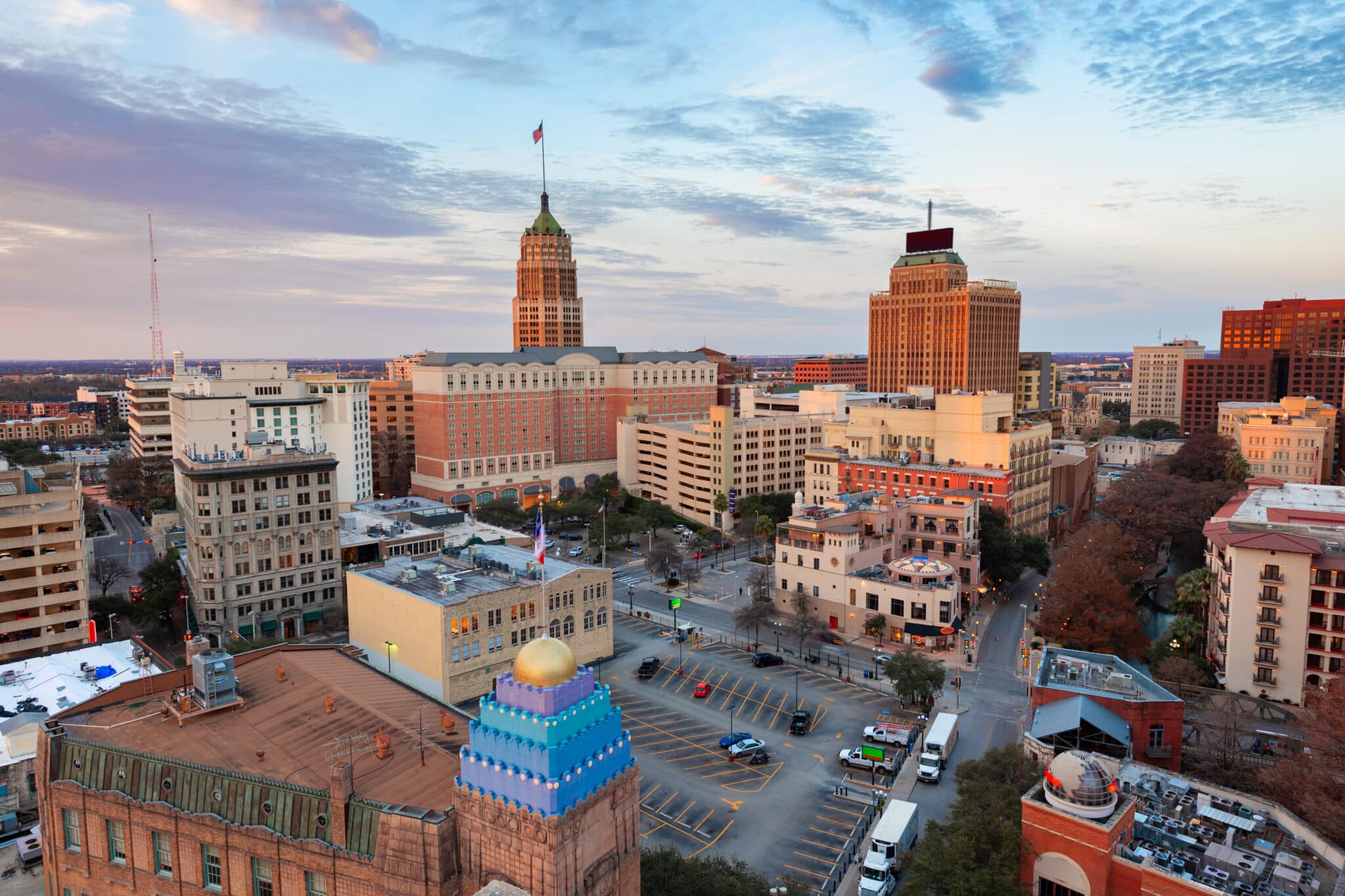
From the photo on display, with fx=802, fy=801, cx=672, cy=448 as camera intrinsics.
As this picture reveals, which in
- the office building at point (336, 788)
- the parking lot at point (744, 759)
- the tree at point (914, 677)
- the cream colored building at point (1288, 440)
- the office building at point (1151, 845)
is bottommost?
the parking lot at point (744, 759)

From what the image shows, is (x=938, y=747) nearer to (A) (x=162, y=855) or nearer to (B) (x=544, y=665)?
(B) (x=544, y=665)

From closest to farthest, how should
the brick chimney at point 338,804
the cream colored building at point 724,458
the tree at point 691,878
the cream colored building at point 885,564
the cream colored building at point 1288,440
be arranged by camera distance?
the brick chimney at point 338,804, the tree at point 691,878, the cream colored building at point 885,564, the cream colored building at point 724,458, the cream colored building at point 1288,440

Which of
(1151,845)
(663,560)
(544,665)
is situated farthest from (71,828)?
(663,560)

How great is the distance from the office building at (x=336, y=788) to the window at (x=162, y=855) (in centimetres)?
9

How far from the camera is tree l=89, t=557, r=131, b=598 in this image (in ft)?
334

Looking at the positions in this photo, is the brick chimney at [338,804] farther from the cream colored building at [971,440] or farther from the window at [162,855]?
the cream colored building at [971,440]

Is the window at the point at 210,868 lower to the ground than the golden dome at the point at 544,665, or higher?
lower

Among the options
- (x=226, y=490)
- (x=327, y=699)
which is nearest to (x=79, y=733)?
(x=327, y=699)

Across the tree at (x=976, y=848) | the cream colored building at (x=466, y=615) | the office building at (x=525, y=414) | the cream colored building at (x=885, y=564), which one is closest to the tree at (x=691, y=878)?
the tree at (x=976, y=848)

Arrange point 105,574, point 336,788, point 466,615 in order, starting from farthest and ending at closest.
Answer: point 105,574 < point 466,615 < point 336,788

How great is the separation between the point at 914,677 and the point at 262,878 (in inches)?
2041

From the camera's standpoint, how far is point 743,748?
62.5 meters

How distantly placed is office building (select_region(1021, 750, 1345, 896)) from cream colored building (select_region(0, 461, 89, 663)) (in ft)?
273

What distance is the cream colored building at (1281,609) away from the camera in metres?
67.7
